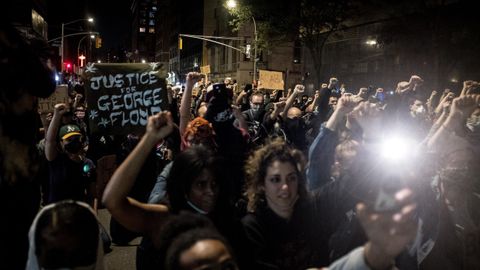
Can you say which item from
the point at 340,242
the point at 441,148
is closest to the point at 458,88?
the point at 441,148

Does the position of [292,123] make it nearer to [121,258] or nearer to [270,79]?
[121,258]

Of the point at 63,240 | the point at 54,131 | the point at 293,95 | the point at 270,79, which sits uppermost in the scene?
the point at 270,79

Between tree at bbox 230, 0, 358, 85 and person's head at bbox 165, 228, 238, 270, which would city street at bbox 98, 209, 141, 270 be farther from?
tree at bbox 230, 0, 358, 85

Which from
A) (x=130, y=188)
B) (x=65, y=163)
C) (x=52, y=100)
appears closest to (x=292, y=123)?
(x=52, y=100)

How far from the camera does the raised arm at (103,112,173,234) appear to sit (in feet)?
8.69

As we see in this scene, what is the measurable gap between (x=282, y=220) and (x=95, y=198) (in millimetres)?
3300

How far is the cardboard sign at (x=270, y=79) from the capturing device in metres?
14.2

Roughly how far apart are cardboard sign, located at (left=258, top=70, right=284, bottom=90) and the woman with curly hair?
10.8 meters

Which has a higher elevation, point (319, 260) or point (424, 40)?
point (424, 40)

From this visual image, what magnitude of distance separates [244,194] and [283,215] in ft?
2.14

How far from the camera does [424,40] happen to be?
82.5 feet

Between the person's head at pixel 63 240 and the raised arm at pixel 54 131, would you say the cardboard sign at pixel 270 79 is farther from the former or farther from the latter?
the person's head at pixel 63 240

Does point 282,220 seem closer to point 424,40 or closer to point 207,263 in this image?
point 207,263

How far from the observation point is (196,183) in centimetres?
301
